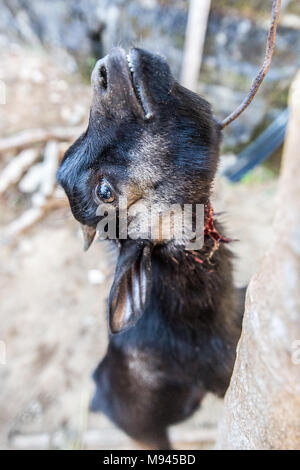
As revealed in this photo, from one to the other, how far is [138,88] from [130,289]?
0.89 meters

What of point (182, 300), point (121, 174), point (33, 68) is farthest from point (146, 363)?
point (33, 68)

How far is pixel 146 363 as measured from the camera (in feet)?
7.97

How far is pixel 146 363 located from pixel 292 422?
143 cm

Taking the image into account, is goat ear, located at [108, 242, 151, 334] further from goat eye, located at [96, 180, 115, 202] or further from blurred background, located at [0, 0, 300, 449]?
blurred background, located at [0, 0, 300, 449]

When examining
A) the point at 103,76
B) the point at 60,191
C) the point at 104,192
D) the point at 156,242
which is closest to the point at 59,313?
the point at 60,191

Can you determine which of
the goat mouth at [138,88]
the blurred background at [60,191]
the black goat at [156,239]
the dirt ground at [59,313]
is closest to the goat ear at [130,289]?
the black goat at [156,239]

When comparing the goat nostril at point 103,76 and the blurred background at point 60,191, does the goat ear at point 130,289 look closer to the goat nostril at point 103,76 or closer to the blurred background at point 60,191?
the goat nostril at point 103,76

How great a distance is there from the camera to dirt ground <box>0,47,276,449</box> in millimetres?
3406

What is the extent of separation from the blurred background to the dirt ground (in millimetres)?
12

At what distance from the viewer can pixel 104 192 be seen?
71.7 inches

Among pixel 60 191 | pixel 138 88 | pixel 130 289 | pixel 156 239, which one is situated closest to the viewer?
pixel 138 88

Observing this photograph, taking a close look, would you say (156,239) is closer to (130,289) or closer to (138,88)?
(130,289)

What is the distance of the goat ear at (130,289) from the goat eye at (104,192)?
281mm

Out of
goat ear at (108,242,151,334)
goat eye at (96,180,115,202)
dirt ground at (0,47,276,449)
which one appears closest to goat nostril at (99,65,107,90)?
goat eye at (96,180,115,202)
